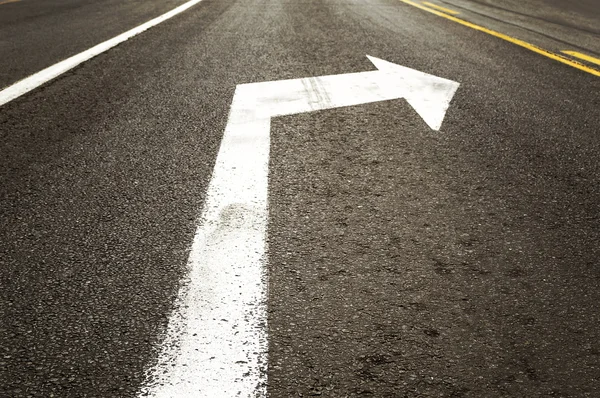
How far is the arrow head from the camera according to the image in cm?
382

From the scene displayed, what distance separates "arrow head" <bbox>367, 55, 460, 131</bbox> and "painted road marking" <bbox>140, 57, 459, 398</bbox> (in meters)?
0.03

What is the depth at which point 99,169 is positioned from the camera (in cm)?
286

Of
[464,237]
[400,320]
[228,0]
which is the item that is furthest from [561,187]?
[228,0]

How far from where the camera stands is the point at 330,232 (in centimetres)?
232

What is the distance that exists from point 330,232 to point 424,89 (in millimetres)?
2307

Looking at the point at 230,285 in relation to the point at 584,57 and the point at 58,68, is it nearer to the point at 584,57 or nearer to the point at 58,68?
the point at 58,68

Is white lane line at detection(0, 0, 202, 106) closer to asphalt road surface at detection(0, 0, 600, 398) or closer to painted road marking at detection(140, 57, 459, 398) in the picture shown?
asphalt road surface at detection(0, 0, 600, 398)

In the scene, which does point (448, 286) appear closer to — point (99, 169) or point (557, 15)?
point (99, 169)

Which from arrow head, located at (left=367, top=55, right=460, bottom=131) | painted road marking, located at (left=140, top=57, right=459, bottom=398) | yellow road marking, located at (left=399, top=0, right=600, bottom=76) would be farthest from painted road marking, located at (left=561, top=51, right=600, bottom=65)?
painted road marking, located at (left=140, top=57, right=459, bottom=398)

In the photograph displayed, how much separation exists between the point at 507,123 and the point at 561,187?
945mm

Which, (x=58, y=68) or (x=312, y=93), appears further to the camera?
(x=58, y=68)

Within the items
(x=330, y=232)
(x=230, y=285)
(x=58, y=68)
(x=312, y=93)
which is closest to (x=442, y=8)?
(x=312, y=93)

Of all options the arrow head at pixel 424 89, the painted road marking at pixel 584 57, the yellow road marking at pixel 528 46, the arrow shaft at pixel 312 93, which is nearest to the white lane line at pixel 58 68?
the arrow shaft at pixel 312 93

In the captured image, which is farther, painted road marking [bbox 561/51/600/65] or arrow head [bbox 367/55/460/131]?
painted road marking [bbox 561/51/600/65]
